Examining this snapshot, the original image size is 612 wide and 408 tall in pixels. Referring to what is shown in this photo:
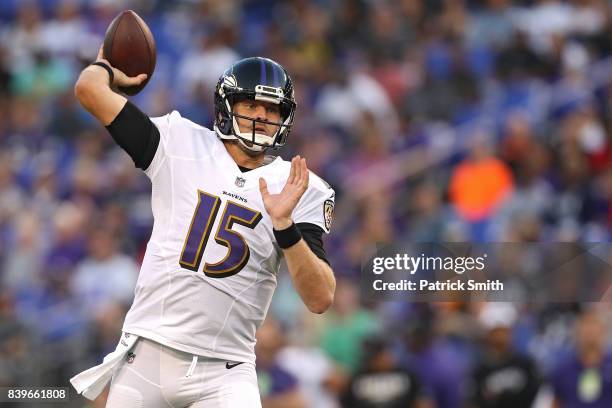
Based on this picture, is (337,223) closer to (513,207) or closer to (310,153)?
(310,153)

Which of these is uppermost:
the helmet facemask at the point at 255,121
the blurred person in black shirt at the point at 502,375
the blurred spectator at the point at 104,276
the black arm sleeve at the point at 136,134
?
the blurred spectator at the point at 104,276

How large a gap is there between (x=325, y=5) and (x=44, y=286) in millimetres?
4672

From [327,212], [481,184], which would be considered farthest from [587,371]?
[327,212]

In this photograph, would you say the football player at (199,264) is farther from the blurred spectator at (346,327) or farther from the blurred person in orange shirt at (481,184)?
the blurred person in orange shirt at (481,184)

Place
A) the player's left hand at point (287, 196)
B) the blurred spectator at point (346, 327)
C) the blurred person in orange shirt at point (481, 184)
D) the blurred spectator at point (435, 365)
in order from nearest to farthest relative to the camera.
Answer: the player's left hand at point (287, 196) → the blurred spectator at point (435, 365) → the blurred spectator at point (346, 327) → the blurred person in orange shirt at point (481, 184)

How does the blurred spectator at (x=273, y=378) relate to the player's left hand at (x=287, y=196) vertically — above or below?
above

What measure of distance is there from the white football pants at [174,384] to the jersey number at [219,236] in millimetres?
317

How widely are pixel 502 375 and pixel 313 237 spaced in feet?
11.6

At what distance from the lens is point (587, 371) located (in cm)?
715

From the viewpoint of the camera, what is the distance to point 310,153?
10.1m

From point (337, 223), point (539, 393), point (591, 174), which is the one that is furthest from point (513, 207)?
point (539, 393)

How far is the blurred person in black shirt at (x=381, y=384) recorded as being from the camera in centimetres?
746

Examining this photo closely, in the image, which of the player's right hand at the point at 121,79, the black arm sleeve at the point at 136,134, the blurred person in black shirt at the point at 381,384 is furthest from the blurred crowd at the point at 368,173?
the black arm sleeve at the point at 136,134

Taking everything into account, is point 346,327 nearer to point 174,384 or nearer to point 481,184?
point 481,184
